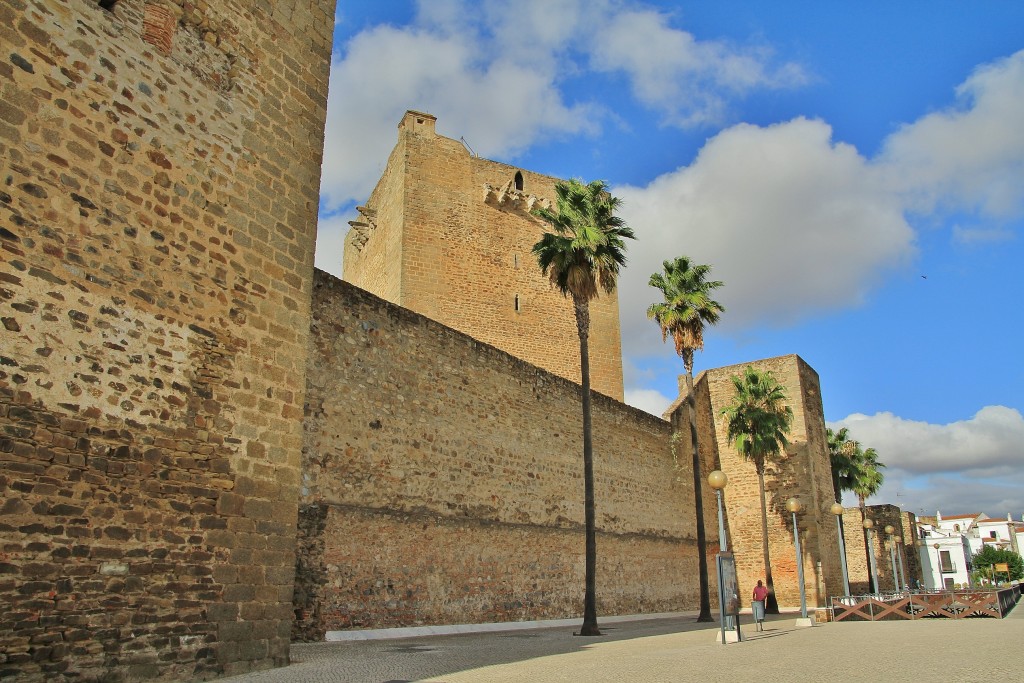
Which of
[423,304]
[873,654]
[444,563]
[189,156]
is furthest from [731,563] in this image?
[423,304]

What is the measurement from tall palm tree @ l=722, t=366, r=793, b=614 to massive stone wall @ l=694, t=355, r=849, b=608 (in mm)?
1256

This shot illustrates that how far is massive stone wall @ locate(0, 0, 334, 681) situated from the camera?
19.5 ft

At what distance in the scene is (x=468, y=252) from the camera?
2736cm

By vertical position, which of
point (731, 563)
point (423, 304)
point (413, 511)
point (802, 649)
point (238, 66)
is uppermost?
point (423, 304)

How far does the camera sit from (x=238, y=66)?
27.5 ft

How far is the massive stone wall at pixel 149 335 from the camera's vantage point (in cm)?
596

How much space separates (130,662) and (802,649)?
794 cm

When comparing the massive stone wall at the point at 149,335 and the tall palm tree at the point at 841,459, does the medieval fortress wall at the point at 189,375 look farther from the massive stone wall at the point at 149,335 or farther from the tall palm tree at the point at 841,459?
the tall palm tree at the point at 841,459

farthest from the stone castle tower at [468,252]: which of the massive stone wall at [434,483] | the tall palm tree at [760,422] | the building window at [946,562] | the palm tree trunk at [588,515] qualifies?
the building window at [946,562]

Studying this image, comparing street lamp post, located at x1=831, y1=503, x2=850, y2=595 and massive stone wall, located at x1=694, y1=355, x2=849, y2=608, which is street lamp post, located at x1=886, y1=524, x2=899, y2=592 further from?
street lamp post, located at x1=831, y1=503, x2=850, y2=595

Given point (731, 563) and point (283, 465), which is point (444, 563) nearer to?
point (731, 563)

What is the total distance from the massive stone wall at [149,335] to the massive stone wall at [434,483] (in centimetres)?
354

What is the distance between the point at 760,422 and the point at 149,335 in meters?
22.3

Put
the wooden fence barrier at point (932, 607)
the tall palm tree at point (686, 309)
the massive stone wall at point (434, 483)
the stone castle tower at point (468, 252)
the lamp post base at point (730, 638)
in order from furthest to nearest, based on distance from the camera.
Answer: the stone castle tower at point (468, 252) < the tall palm tree at point (686, 309) < the wooden fence barrier at point (932, 607) < the massive stone wall at point (434, 483) < the lamp post base at point (730, 638)
